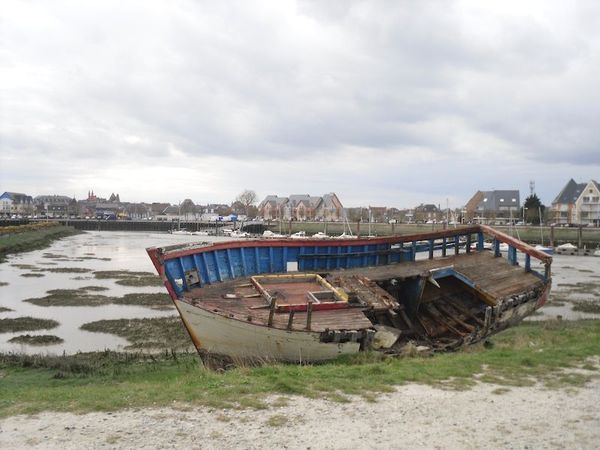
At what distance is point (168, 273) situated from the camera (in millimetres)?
12570

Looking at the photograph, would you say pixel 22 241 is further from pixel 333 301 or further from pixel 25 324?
pixel 333 301

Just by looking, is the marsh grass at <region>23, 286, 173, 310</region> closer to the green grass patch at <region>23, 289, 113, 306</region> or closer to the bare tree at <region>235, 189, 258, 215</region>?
the green grass patch at <region>23, 289, 113, 306</region>

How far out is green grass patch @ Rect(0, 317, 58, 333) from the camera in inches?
757

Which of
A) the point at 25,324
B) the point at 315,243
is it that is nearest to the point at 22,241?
the point at 25,324

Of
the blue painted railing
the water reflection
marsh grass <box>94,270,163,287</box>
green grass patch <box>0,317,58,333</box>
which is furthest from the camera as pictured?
marsh grass <box>94,270,163,287</box>

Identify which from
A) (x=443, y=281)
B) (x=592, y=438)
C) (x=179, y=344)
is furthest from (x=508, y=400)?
(x=179, y=344)

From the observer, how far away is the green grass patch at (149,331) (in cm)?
1720

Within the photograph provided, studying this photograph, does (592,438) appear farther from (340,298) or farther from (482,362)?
(340,298)

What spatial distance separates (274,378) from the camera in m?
9.10

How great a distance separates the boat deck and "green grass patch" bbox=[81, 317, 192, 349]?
14.1 ft

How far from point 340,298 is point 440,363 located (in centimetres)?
339

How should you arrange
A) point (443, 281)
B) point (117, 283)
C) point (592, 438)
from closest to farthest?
point (592, 438)
point (443, 281)
point (117, 283)

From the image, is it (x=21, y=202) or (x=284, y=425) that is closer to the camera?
(x=284, y=425)

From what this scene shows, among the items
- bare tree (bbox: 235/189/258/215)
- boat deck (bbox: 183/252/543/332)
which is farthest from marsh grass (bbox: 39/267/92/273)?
bare tree (bbox: 235/189/258/215)
